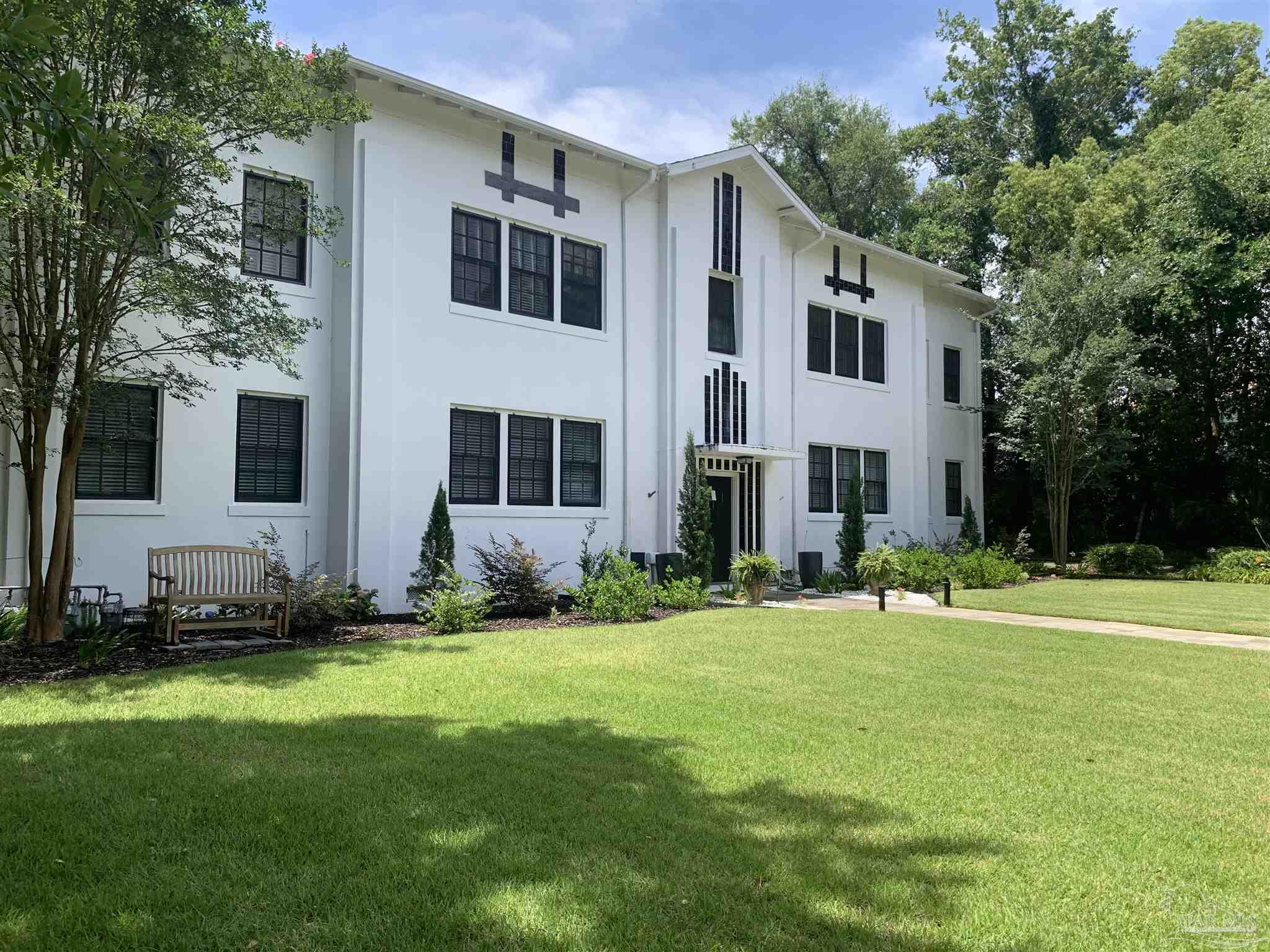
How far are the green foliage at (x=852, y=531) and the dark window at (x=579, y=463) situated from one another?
5.96 meters

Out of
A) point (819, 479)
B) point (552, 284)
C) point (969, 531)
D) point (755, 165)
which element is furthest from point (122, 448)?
point (969, 531)

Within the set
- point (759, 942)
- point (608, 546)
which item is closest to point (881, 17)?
point (608, 546)

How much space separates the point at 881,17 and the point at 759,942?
1528 centimetres

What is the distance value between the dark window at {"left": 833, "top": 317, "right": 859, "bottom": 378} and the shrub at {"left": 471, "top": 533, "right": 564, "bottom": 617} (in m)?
9.95

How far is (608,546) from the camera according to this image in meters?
14.8

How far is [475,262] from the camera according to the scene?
1412 cm

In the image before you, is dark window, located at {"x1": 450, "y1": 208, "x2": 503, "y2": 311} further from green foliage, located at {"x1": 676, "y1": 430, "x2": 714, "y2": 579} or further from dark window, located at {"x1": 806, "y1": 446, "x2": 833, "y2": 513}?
dark window, located at {"x1": 806, "y1": 446, "x2": 833, "y2": 513}

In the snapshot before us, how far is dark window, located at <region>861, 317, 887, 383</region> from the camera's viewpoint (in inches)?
814

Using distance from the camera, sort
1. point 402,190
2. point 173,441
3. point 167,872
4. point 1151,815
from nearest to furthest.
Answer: point 167,872, point 1151,815, point 173,441, point 402,190

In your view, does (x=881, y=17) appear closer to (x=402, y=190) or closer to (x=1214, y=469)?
(x=402, y=190)

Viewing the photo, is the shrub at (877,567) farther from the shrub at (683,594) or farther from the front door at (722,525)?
the shrub at (683,594)

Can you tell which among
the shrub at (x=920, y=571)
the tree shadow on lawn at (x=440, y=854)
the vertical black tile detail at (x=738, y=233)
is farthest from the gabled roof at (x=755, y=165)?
the tree shadow on lawn at (x=440, y=854)

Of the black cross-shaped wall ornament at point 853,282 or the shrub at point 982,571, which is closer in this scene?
the shrub at point 982,571

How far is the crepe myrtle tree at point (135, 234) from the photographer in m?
8.66
